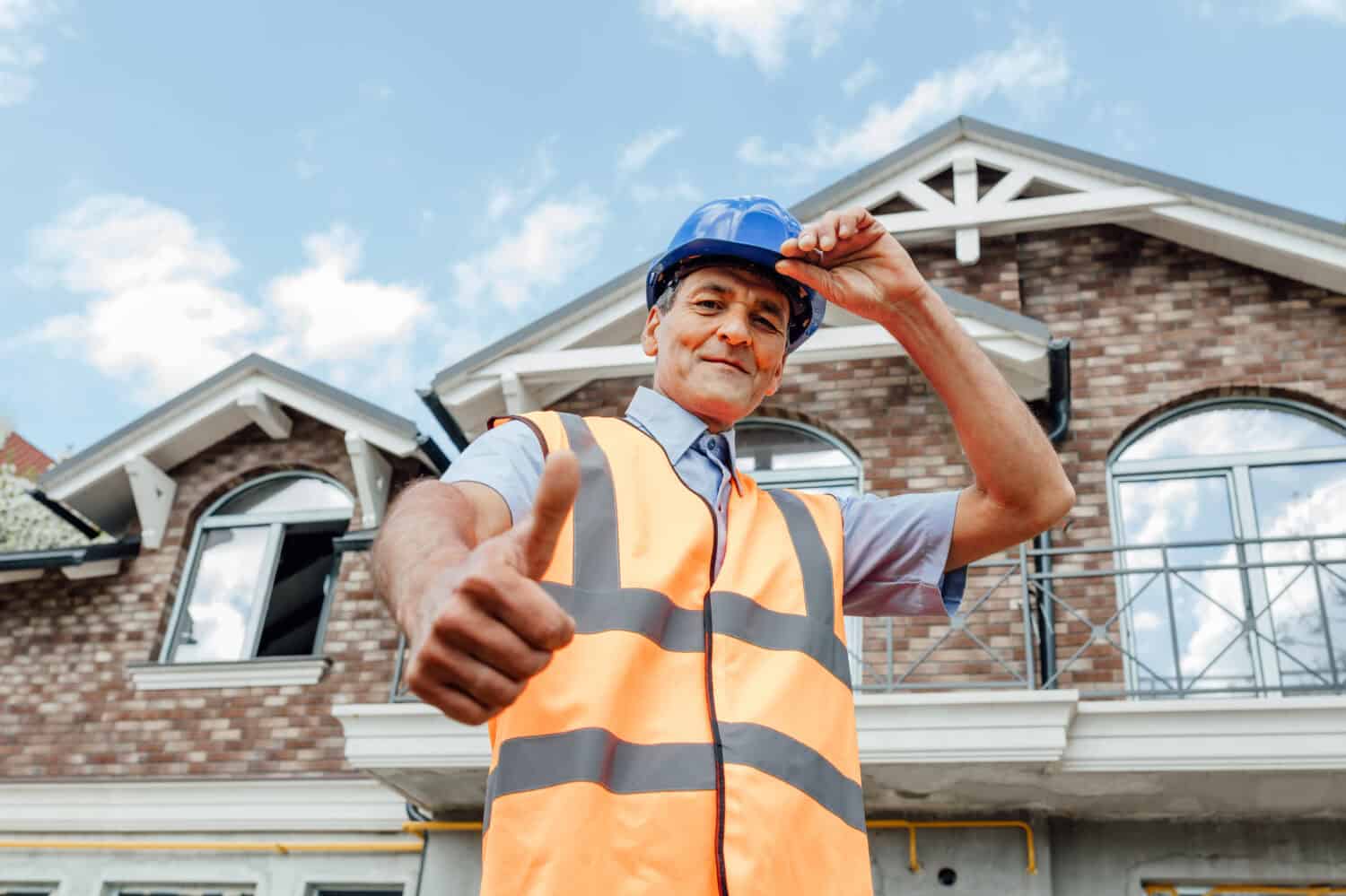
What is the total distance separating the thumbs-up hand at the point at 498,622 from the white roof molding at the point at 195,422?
915 centimetres

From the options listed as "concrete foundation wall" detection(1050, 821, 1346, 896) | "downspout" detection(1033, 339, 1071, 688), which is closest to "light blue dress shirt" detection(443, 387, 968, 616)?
"downspout" detection(1033, 339, 1071, 688)

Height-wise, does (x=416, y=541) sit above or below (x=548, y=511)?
above

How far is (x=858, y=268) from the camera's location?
6.96 ft

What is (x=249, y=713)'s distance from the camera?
31.2 ft

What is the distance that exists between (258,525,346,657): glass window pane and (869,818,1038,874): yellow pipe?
4.62 m

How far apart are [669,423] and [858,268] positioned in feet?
1.35

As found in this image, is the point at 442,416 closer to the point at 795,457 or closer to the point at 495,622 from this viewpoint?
the point at 795,457

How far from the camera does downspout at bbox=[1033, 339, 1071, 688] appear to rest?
25.7 feet

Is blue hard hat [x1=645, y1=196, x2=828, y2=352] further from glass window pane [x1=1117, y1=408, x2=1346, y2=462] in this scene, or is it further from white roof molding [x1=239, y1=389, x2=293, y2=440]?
white roof molding [x1=239, y1=389, x2=293, y2=440]

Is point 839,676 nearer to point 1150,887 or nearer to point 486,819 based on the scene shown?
point 486,819

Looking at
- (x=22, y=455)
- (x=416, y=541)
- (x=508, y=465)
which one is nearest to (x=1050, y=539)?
(x=508, y=465)

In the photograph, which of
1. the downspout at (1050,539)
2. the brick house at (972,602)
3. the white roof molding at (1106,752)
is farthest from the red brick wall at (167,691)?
the downspout at (1050,539)

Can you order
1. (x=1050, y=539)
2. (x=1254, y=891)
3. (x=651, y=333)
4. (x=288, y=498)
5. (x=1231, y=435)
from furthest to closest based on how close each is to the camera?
1. (x=288, y=498)
2. (x=1231, y=435)
3. (x=1050, y=539)
4. (x=1254, y=891)
5. (x=651, y=333)

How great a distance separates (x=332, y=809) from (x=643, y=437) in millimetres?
7756
